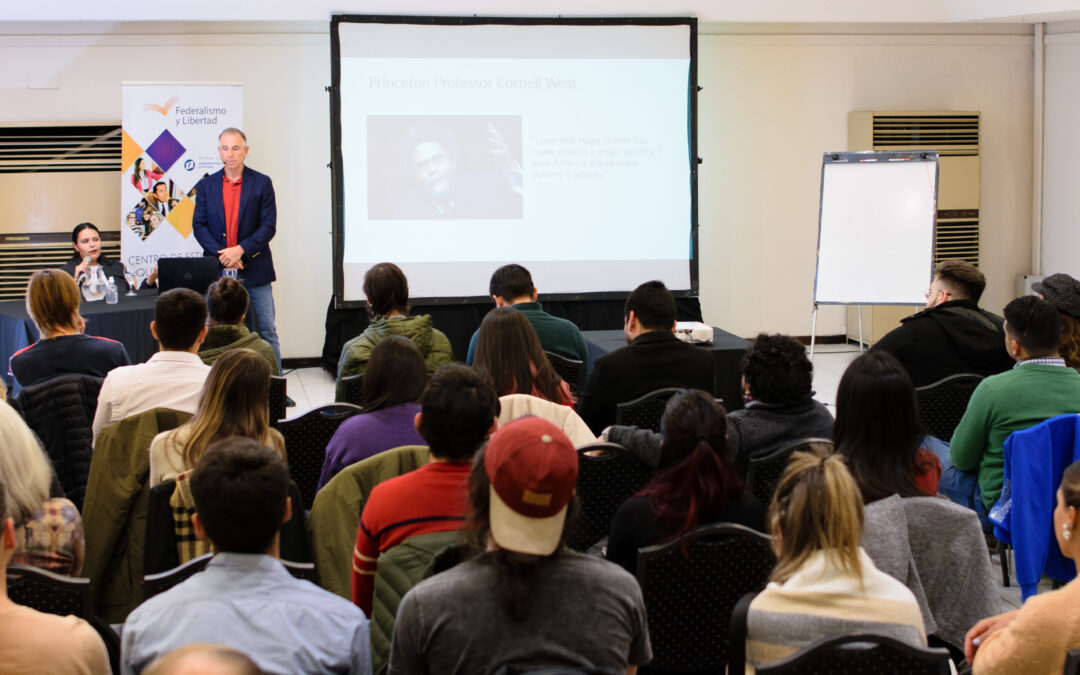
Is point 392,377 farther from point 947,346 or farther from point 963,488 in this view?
point 947,346

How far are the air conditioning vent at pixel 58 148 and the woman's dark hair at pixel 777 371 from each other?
6187 mm

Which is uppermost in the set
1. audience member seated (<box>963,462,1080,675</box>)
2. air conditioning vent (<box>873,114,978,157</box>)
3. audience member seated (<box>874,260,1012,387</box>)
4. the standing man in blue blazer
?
air conditioning vent (<box>873,114,978,157</box>)

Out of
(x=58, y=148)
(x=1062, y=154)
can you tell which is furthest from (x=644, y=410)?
(x=1062, y=154)

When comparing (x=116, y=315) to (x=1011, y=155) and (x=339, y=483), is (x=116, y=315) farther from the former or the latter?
(x=1011, y=155)

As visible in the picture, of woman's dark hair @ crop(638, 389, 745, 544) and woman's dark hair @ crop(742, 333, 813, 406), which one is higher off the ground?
woman's dark hair @ crop(742, 333, 813, 406)

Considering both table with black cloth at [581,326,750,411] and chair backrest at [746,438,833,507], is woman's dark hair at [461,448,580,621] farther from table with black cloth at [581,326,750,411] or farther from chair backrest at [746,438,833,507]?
table with black cloth at [581,326,750,411]

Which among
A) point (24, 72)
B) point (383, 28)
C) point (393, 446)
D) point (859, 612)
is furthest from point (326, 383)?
point (859, 612)

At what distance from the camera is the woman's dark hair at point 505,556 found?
5.01 ft

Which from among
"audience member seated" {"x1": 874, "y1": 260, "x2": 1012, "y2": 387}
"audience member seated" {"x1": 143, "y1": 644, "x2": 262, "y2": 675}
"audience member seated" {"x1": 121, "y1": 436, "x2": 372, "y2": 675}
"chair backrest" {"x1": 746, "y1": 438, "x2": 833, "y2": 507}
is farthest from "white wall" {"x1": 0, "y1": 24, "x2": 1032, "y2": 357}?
"audience member seated" {"x1": 143, "y1": 644, "x2": 262, "y2": 675}

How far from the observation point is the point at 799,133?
842cm

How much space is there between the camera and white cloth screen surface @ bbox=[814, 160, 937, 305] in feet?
23.9

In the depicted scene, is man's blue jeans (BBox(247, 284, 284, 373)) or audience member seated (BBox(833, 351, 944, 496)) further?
man's blue jeans (BBox(247, 284, 284, 373))

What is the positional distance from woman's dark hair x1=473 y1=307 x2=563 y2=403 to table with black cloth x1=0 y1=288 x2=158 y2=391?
2.92 meters

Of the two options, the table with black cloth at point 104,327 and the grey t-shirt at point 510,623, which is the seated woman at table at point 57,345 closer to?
the table with black cloth at point 104,327
